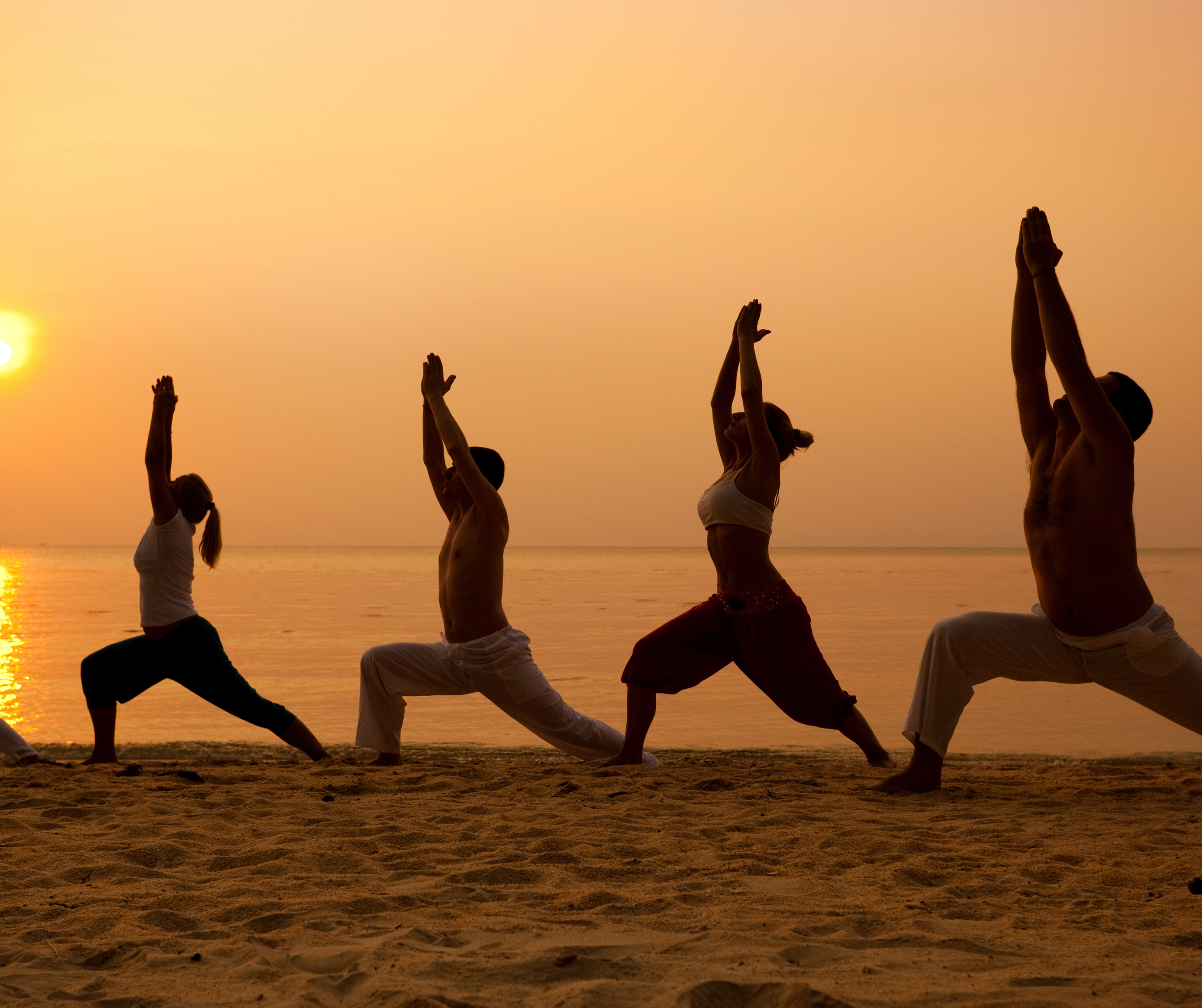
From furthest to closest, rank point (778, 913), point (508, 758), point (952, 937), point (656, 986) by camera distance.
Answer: point (508, 758) → point (778, 913) → point (952, 937) → point (656, 986)

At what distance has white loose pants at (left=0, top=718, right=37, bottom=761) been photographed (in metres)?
6.64

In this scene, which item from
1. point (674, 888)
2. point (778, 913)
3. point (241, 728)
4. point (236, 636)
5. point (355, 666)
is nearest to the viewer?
point (778, 913)

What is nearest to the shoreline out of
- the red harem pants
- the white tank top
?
the red harem pants

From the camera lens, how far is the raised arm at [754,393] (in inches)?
255

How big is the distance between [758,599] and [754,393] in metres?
1.18

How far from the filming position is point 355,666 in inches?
549

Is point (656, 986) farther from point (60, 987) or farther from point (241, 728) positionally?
point (241, 728)

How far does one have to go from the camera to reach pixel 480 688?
22.5ft

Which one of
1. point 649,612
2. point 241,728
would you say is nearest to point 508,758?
point 241,728

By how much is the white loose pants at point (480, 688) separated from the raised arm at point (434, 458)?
96 centimetres

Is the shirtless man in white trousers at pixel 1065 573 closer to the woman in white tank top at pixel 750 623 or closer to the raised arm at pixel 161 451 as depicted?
the woman in white tank top at pixel 750 623

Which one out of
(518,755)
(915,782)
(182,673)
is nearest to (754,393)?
(915,782)

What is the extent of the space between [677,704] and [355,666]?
4.70 metres

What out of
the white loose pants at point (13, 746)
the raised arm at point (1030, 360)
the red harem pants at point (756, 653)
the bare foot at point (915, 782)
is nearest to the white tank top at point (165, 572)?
the white loose pants at point (13, 746)
